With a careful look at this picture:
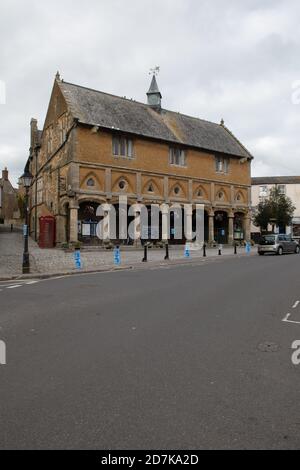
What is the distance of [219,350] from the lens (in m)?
6.02

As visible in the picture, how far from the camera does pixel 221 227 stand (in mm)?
45656

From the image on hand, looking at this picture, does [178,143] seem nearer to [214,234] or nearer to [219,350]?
[214,234]

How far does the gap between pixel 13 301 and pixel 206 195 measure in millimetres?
33435

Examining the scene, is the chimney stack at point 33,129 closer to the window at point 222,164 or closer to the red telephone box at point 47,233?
the red telephone box at point 47,233

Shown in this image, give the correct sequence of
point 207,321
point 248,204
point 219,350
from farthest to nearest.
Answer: point 248,204 → point 207,321 → point 219,350

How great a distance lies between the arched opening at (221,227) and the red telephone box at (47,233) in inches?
706

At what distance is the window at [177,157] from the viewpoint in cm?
3966

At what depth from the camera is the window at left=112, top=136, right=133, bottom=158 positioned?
35.3 meters

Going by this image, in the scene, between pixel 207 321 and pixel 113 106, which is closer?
pixel 207 321

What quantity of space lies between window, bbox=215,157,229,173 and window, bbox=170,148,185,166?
4.94 m

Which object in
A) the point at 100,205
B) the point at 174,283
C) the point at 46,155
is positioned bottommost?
the point at 174,283

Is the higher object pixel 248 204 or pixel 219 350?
pixel 248 204

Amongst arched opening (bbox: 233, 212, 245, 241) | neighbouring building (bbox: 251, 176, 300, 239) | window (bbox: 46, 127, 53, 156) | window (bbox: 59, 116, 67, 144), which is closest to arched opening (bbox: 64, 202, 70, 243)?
window (bbox: 59, 116, 67, 144)

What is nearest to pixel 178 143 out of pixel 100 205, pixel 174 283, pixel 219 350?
pixel 100 205
